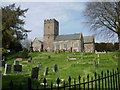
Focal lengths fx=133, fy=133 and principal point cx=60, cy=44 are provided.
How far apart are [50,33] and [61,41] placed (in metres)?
8.80

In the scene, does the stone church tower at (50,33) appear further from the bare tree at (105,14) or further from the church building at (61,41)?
the bare tree at (105,14)

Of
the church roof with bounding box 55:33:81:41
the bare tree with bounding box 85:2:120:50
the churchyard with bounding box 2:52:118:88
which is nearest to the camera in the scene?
the churchyard with bounding box 2:52:118:88

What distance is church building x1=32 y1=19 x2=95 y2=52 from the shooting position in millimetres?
60094

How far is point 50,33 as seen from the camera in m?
68.8

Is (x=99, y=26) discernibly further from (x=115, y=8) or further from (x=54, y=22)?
(x=54, y=22)

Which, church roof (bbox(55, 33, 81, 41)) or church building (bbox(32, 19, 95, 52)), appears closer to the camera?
church building (bbox(32, 19, 95, 52))

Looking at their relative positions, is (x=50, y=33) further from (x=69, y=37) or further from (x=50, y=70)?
(x=50, y=70)

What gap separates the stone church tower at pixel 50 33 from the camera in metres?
68.1

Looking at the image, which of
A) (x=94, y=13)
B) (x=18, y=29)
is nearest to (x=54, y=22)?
(x=18, y=29)

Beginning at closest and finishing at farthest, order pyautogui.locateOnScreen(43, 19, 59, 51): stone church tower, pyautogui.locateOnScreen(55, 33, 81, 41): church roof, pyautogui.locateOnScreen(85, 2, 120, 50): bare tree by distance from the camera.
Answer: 1. pyautogui.locateOnScreen(85, 2, 120, 50): bare tree
2. pyautogui.locateOnScreen(55, 33, 81, 41): church roof
3. pyautogui.locateOnScreen(43, 19, 59, 51): stone church tower

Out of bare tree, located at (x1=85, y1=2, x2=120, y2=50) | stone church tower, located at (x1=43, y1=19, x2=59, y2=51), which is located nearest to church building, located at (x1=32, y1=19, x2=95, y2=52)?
stone church tower, located at (x1=43, y1=19, x2=59, y2=51)

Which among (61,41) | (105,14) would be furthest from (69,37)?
(105,14)

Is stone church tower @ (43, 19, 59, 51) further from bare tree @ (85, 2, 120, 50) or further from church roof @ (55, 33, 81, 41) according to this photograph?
bare tree @ (85, 2, 120, 50)

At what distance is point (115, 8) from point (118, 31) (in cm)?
393
